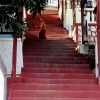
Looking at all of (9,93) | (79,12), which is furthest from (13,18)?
(79,12)

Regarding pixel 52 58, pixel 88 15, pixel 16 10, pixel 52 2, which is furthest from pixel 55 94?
pixel 52 2

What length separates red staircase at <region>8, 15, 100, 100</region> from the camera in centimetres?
972

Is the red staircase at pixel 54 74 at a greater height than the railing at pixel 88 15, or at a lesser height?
lesser

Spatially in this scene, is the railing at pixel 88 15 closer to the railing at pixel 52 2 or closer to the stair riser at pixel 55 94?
the stair riser at pixel 55 94

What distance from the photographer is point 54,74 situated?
11.2 meters

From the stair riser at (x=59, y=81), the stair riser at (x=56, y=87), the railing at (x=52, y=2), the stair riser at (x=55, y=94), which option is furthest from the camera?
the railing at (x=52, y=2)

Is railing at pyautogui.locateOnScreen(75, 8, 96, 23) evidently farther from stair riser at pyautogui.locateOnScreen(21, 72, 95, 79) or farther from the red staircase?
stair riser at pyautogui.locateOnScreen(21, 72, 95, 79)

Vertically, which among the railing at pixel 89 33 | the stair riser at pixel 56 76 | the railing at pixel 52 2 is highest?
the railing at pixel 52 2

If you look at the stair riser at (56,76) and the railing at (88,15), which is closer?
the stair riser at (56,76)

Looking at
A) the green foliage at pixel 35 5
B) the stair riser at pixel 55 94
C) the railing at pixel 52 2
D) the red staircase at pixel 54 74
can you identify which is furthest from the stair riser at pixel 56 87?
the railing at pixel 52 2

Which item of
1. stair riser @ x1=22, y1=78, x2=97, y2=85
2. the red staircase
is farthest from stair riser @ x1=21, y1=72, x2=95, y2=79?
stair riser @ x1=22, y1=78, x2=97, y2=85

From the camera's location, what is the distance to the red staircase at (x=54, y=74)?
9719 mm

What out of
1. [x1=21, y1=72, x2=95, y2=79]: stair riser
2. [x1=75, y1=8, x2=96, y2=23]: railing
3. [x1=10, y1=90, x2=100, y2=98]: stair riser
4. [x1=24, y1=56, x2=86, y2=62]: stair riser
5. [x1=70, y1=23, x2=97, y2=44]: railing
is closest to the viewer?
[x1=10, y1=90, x2=100, y2=98]: stair riser

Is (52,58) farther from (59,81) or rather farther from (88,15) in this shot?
(88,15)
